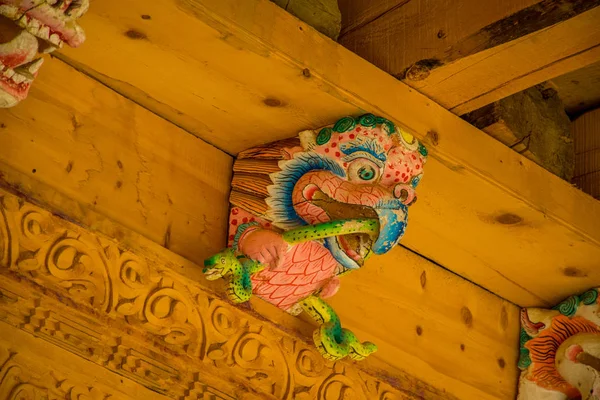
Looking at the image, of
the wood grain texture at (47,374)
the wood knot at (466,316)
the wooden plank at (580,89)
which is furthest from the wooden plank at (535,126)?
the wood grain texture at (47,374)

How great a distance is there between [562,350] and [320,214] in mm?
796

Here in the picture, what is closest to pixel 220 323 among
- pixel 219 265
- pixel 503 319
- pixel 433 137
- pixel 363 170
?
pixel 219 265

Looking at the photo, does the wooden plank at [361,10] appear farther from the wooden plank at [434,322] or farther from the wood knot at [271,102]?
the wooden plank at [434,322]

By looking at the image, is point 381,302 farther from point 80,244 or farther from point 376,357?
point 80,244

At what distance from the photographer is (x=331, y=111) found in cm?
220

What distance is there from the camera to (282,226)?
2.19m

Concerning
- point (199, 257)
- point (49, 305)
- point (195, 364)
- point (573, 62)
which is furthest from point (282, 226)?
point (573, 62)

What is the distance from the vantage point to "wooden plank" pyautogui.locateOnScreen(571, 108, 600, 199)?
2674 millimetres

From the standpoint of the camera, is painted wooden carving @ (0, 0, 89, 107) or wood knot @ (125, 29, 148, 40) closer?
painted wooden carving @ (0, 0, 89, 107)

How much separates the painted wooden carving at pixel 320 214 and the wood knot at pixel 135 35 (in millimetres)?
378

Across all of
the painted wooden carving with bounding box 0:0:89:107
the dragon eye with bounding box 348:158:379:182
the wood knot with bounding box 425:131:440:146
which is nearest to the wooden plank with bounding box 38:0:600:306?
the wood knot with bounding box 425:131:440:146

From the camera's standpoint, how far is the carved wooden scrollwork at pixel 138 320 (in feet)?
6.35

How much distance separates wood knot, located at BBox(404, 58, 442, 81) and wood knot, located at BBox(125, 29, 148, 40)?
0.56 m

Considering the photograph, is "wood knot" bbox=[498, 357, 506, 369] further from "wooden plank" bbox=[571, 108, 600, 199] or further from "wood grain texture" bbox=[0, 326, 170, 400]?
"wood grain texture" bbox=[0, 326, 170, 400]
